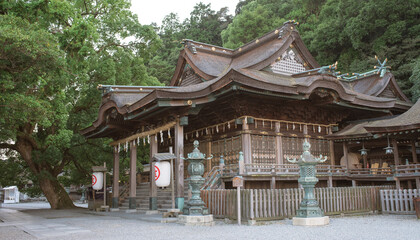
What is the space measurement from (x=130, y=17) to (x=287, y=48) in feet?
32.3

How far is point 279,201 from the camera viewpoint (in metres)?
10.1

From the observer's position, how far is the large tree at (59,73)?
9.27m

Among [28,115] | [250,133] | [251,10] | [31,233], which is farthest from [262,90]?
[251,10]

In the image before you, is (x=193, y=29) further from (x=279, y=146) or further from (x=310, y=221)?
(x=310, y=221)

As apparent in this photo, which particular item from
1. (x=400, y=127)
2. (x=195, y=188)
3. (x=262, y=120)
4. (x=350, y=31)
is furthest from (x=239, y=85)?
(x=350, y=31)

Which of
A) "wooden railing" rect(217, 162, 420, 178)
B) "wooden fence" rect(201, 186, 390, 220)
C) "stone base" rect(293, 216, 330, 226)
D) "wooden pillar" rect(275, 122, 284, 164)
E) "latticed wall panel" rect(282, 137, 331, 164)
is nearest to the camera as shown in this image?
"stone base" rect(293, 216, 330, 226)

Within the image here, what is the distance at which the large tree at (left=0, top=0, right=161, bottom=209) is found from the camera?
9273mm

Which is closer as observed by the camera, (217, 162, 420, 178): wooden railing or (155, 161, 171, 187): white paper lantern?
(155, 161, 171, 187): white paper lantern

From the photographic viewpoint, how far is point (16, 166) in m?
19.4

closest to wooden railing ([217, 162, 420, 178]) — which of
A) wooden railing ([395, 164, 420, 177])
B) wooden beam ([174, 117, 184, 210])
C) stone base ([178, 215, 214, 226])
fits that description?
wooden railing ([395, 164, 420, 177])

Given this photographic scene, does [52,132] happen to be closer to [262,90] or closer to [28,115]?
[28,115]

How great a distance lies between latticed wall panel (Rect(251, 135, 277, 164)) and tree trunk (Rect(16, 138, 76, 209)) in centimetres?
1084

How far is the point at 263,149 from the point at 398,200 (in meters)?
5.16

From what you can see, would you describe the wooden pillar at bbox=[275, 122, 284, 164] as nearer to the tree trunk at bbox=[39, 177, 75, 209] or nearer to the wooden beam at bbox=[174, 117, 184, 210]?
the wooden beam at bbox=[174, 117, 184, 210]
